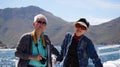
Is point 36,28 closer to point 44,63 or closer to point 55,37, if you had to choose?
point 44,63

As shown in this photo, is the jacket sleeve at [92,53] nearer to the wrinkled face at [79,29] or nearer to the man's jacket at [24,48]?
the wrinkled face at [79,29]

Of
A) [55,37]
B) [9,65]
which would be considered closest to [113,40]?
[55,37]

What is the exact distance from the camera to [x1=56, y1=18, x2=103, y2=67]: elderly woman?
12.3 ft

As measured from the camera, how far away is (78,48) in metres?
3.78

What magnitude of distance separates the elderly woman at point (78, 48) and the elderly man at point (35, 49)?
26 cm

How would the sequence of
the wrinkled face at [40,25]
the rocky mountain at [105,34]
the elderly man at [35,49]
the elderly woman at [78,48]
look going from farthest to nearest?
the rocky mountain at [105,34], the elderly woman at [78,48], the wrinkled face at [40,25], the elderly man at [35,49]

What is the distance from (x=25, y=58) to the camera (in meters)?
3.47

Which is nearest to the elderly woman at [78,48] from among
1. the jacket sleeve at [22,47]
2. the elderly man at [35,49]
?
the elderly man at [35,49]

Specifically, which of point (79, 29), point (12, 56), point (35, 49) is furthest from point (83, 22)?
point (12, 56)

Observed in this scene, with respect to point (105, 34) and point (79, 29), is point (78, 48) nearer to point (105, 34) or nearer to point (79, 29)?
point (79, 29)

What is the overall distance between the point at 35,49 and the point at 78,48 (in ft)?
1.73

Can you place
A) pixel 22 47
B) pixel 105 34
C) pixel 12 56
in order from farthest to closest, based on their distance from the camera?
pixel 105 34, pixel 12 56, pixel 22 47

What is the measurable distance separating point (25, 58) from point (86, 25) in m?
0.82

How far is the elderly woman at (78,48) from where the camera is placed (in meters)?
3.76
